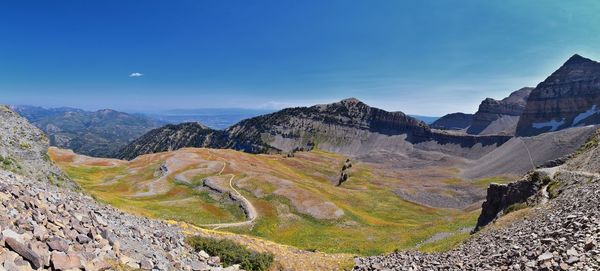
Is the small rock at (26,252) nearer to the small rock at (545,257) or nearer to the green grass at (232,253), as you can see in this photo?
the green grass at (232,253)

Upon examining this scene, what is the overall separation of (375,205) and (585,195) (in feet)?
277

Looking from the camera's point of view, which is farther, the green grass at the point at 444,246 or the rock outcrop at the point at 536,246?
the green grass at the point at 444,246

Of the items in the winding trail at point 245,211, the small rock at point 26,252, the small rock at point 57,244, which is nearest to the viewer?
the small rock at point 26,252

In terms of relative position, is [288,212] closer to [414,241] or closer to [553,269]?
[414,241]

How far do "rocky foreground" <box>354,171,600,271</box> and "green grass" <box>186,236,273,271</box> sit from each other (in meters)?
7.34

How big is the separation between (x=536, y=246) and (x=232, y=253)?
17378 millimetres

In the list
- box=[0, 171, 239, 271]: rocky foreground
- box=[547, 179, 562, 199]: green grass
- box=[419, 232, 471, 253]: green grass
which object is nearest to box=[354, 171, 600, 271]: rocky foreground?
box=[419, 232, 471, 253]: green grass

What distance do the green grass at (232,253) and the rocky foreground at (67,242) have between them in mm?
1649

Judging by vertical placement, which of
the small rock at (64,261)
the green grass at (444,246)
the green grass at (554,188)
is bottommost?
the green grass at (444,246)

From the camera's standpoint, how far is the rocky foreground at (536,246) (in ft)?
56.0

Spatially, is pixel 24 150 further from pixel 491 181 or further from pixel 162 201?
pixel 491 181

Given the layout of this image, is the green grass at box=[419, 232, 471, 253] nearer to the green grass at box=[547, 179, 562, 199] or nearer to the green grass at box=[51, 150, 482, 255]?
the green grass at box=[51, 150, 482, 255]

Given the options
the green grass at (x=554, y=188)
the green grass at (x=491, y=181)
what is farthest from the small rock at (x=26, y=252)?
the green grass at (x=491, y=181)

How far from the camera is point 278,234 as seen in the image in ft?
211
